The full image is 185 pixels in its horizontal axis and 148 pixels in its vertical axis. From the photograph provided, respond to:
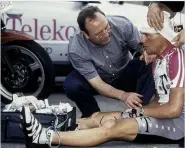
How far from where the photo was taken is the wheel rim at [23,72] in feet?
20.5

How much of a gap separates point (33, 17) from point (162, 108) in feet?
8.41

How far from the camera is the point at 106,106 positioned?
20.6 feet

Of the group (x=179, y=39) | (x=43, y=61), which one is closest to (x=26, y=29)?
(x=43, y=61)

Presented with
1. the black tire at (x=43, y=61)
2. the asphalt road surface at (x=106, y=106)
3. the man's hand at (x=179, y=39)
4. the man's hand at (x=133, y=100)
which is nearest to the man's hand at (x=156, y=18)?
the man's hand at (x=179, y=39)

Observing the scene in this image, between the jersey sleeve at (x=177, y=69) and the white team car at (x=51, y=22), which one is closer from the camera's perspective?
the jersey sleeve at (x=177, y=69)

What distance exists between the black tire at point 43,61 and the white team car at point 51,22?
0.30m

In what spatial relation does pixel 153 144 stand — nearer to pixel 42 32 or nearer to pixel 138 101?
pixel 138 101

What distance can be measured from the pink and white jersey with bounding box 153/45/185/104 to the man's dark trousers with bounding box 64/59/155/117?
1.21 ft

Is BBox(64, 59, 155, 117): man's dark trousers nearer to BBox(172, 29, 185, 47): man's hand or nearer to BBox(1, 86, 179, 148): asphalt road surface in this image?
BBox(1, 86, 179, 148): asphalt road surface

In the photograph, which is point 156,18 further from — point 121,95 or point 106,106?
point 106,106

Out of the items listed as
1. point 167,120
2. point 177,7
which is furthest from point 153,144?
point 177,7

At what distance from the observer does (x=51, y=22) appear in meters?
6.61

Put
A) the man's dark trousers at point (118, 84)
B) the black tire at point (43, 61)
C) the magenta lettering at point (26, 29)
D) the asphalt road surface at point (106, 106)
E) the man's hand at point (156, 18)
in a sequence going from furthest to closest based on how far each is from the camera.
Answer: the magenta lettering at point (26, 29), the black tire at point (43, 61), the man's dark trousers at point (118, 84), the asphalt road surface at point (106, 106), the man's hand at point (156, 18)

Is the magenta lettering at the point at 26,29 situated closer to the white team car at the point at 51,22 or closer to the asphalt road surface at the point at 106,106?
the white team car at the point at 51,22
